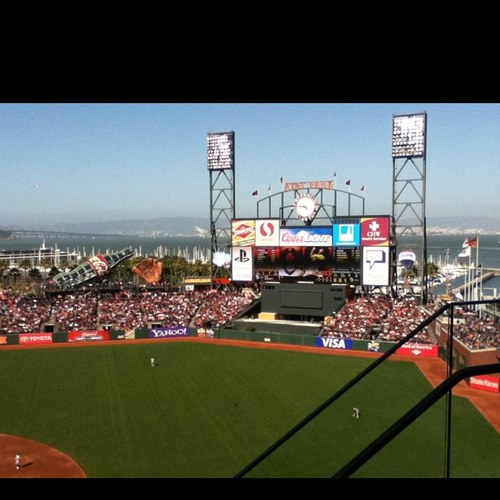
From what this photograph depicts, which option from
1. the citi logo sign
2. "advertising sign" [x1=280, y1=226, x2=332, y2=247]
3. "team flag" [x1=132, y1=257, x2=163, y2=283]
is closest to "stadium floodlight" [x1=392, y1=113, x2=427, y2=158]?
the citi logo sign

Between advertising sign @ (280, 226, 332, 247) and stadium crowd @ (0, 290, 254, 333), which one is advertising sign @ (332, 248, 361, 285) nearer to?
advertising sign @ (280, 226, 332, 247)

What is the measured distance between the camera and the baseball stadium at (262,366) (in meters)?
10.8

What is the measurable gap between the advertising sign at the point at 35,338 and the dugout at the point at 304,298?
1650 cm

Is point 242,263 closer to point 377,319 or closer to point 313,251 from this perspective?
point 313,251

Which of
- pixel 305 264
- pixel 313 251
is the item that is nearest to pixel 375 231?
pixel 313 251

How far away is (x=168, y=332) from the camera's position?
126 ft

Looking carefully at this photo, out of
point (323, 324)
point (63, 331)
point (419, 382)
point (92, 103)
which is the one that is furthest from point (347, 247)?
point (92, 103)

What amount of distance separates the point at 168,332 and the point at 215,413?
18.3 metres

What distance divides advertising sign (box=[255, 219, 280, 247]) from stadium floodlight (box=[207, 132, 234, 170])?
8362mm

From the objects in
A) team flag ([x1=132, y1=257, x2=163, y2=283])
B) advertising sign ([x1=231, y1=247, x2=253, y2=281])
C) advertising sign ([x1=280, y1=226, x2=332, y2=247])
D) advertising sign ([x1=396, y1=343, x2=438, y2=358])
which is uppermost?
advertising sign ([x1=280, y1=226, x2=332, y2=247])

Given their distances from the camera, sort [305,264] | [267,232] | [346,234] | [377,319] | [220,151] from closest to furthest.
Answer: [377,319] < [346,234] < [305,264] < [267,232] < [220,151]

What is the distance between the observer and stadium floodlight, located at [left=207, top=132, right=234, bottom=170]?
157 ft

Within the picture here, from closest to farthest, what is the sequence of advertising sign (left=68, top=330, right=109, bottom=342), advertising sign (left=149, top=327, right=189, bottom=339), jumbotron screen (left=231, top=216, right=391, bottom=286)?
1. advertising sign (left=68, top=330, right=109, bottom=342)
2. advertising sign (left=149, top=327, right=189, bottom=339)
3. jumbotron screen (left=231, top=216, right=391, bottom=286)
